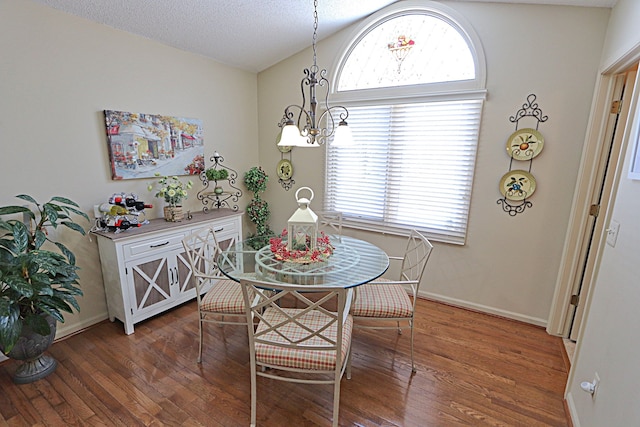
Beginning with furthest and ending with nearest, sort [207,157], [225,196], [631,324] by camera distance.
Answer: [225,196]
[207,157]
[631,324]

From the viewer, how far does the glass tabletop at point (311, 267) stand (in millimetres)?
1805

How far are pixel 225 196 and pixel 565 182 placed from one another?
3.41 m

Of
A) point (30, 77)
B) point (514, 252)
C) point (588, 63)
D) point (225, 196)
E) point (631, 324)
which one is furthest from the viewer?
point (225, 196)

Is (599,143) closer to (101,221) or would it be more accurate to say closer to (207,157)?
(207,157)

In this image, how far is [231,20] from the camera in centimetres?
262

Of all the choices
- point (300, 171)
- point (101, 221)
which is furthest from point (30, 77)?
point (300, 171)

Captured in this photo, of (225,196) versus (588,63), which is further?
(225,196)

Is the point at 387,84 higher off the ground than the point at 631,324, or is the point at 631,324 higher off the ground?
the point at 387,84

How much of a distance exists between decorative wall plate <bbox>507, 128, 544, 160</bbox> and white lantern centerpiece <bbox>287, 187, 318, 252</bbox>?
1.81 m

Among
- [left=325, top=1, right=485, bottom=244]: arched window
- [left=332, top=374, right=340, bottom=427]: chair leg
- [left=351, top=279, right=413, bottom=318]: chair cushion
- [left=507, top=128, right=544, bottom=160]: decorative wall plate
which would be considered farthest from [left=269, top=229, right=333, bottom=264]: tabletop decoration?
[left=507, top=128, right=544, bottom=160]: decorative wall plate

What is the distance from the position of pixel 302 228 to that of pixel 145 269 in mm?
1502

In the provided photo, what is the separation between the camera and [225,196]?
3.64 metres

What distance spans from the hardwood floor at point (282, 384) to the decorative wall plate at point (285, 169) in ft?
6.48

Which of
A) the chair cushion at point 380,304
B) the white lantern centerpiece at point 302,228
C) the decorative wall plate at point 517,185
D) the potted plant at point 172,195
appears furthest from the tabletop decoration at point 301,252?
the decorative wall plate at point 517,185
